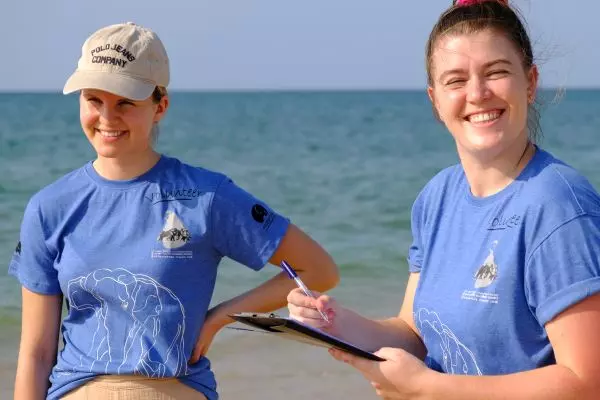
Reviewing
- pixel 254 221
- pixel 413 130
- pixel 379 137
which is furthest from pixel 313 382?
pixel 413 130

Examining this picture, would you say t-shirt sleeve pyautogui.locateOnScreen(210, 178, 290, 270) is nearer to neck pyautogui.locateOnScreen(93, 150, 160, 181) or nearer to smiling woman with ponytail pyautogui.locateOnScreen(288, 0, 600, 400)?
neck pyautogui.locateOnScreen(93, 150, 160, 181)

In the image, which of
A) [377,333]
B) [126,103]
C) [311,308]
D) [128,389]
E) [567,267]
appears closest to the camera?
[567,267]

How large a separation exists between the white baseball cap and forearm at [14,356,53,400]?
85 centimetres

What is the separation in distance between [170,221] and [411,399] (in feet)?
3.26

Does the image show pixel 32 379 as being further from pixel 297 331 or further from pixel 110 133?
pixel 297 331

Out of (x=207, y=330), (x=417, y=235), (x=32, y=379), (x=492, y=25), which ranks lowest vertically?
(x=32, y=379)

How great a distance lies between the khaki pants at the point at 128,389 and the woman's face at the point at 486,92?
1.15 meters

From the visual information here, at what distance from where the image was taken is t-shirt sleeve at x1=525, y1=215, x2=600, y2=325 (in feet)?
8.24

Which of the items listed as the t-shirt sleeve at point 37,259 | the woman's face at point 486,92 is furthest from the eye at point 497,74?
the t-shirt sleeve at point 37,259

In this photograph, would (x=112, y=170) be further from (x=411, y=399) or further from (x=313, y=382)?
(x=313, y=382)

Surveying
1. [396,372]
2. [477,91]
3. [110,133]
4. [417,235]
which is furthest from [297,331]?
[110,133]

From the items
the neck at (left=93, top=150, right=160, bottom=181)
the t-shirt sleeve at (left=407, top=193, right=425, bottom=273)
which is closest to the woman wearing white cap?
the neck at (left=93, top=150, right=160, bottom=181)

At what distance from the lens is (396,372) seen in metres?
2.72

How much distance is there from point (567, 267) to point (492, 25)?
663 mm
